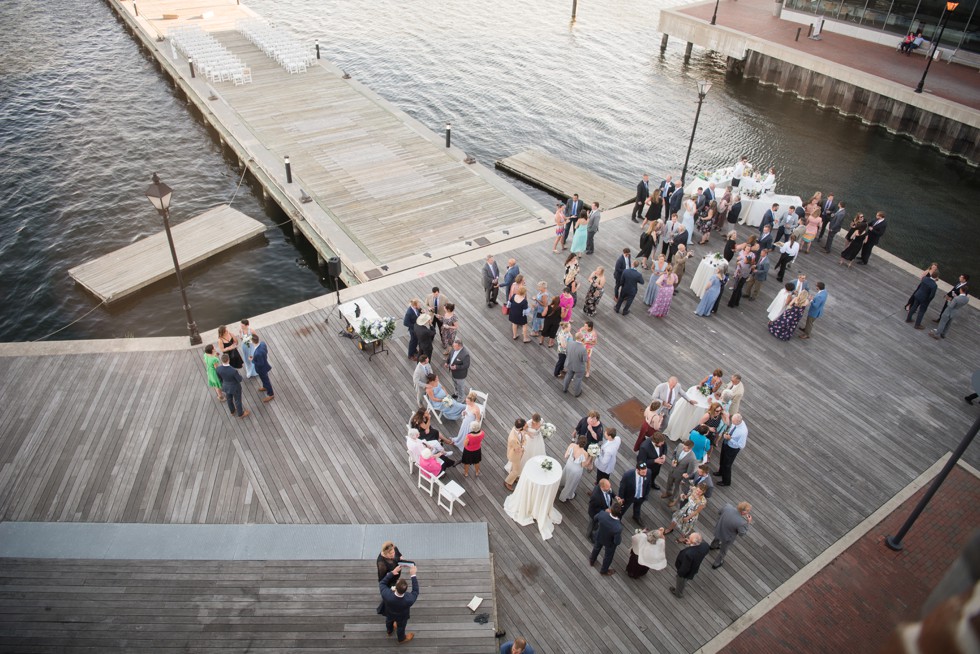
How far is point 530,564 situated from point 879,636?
547 cm

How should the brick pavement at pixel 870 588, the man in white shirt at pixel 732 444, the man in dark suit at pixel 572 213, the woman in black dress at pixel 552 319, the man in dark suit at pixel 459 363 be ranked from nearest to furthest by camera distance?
the brick pavement at pixel 870 588 → the man in white shirt at pixel 732 444 → the man in dark suit at pixel 459 363 → the woman in black dress at pixel 552 319 → the man in dark suit at pixel 572 213

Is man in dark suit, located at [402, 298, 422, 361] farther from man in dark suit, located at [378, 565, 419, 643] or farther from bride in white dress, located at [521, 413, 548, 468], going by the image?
man in dark suit, located at [378, 565, 419, 643]

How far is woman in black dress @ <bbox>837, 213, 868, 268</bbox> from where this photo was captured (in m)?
18.6

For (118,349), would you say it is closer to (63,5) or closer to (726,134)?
(726,134)

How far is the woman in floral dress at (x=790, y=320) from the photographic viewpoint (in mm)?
15594

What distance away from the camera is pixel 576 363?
44.2 feet

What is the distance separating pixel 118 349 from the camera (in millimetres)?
14594

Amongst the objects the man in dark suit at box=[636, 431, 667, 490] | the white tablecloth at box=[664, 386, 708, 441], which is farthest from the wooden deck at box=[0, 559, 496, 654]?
the white tablecloth at box=[664, 386, 708, 441]

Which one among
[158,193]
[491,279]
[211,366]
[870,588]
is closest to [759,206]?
[491,279]

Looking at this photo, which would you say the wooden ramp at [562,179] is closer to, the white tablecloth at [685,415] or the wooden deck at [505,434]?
the wooden deck at [505,434]

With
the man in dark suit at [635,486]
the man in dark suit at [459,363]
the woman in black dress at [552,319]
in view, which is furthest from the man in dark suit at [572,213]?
the man in dark suit at [635,486]

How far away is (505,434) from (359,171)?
13.6 metres

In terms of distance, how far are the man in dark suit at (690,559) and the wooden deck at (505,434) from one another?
0.56 meters

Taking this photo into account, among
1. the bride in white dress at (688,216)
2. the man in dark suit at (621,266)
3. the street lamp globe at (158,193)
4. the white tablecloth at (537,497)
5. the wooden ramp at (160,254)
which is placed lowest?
the wooden ramp at (160,254)
